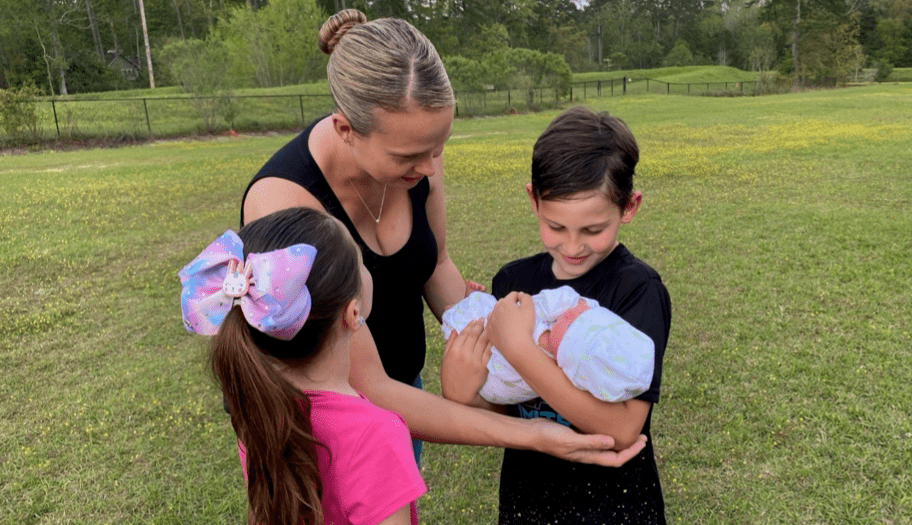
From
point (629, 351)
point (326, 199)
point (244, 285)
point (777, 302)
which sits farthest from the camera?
point (777, 302)

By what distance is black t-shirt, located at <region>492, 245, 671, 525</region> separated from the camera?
1770 millimetres

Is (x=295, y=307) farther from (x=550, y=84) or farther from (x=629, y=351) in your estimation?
(x=550, y=84)

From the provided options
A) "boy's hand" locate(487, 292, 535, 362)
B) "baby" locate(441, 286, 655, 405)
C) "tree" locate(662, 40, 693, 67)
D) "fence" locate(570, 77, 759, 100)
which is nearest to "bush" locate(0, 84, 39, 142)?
"boy's hand" locate(487, 292, 535, 362)

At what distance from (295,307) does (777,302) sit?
5.61 m

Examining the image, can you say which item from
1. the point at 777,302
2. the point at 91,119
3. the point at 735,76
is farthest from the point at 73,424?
the point at 735,76

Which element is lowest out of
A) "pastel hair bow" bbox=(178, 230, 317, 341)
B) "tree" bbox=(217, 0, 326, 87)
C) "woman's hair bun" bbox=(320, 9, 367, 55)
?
"pastel hair bow" bbox=(178, 230, 317, 341)

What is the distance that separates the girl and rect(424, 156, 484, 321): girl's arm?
859mm

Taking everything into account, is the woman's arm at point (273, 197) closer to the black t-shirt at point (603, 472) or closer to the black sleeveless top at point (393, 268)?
the black sleeveless top at point (393, 268)

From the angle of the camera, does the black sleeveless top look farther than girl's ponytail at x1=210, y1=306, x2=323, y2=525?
Yes

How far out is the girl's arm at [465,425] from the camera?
1.61 m

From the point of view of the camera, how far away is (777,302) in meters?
5.82

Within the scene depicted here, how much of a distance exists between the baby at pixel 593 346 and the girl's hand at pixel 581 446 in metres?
0.14

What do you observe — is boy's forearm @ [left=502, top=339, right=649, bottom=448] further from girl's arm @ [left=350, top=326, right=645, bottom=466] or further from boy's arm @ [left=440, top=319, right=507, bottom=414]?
boy's arm @ [left=440, top=319, right=507, bottom=414]

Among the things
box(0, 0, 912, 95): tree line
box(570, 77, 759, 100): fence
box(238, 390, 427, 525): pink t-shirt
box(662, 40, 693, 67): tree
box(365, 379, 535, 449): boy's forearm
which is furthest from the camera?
box(662, 40, 693, 67): tree
